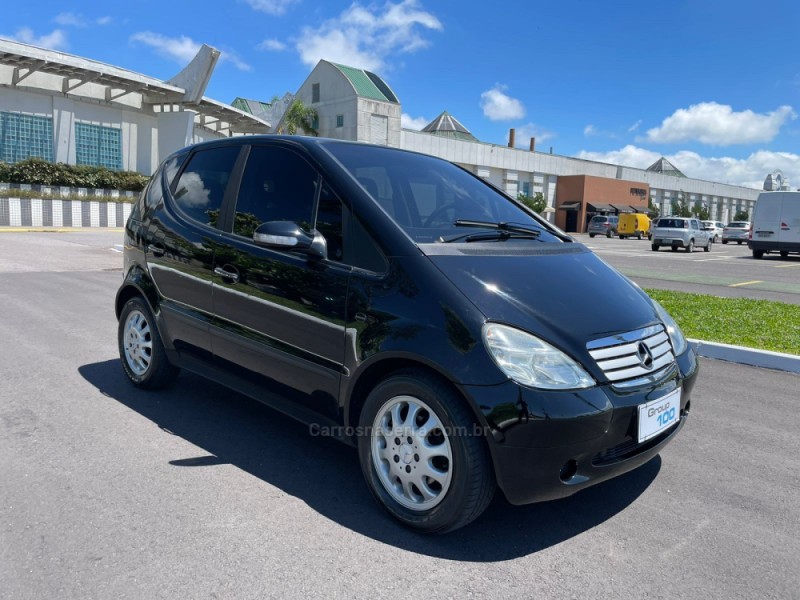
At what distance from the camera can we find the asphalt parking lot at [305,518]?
8.25 feet

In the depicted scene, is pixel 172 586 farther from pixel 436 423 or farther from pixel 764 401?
pixel 764 401

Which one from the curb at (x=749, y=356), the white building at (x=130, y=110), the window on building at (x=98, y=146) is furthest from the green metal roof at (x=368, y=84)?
the curb at (x=749, y=356)

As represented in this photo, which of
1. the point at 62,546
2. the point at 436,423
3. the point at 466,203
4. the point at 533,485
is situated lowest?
the point at 62,546

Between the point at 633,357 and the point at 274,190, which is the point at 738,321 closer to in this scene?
the point at 633,357

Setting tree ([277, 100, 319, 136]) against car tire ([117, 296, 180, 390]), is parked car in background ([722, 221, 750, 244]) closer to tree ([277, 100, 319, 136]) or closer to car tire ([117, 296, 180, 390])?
tree ([277, 100, 319, 136])

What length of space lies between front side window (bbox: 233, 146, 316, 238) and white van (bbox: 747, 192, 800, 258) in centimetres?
2444

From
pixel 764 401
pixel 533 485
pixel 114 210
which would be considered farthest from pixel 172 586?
pixel 114 210

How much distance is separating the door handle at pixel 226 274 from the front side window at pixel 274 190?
9.3 inches

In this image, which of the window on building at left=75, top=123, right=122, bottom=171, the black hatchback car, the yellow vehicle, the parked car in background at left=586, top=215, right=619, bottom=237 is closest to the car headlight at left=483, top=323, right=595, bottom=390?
the black hatchback car

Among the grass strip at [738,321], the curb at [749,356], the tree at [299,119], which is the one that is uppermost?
the tree at [299,119]

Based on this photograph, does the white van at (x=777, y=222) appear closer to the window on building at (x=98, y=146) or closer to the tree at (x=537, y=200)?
the window on building at (x=98, y=146)

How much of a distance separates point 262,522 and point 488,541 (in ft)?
3.39

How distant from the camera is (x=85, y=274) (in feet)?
38.7

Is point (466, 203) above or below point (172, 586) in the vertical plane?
above
